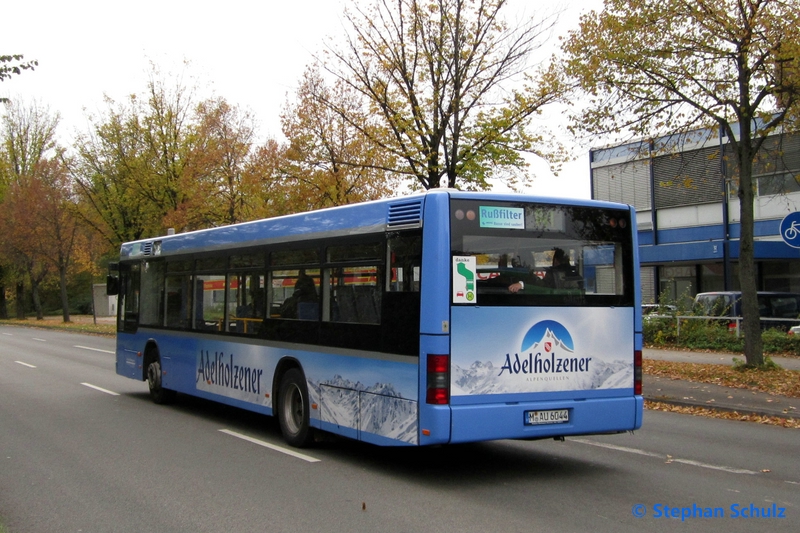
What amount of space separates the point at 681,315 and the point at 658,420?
1306cm

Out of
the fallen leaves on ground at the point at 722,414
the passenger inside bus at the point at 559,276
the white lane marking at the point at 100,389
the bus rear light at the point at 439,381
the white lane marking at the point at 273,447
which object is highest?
the passenger inside bus at the point at 559,276

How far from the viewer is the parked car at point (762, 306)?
A: 24.6 metres

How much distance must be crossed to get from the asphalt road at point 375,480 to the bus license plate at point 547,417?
58 centimetres

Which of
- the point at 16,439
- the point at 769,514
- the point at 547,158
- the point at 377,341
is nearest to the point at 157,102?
the point at 547,158

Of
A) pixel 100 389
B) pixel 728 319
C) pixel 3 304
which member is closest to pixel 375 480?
pixel 100 389

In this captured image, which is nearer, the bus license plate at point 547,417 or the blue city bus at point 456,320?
the blue city bus at point 456,320

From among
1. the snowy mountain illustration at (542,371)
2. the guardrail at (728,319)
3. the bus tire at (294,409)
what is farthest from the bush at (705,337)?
the bus tire at (294,409)

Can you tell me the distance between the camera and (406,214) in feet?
25.5

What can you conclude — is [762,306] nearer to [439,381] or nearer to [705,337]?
[705,337]

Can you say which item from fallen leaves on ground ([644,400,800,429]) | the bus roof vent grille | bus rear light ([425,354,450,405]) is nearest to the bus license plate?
bus rear light ([425,354,450,405])

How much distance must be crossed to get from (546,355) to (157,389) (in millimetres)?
8081

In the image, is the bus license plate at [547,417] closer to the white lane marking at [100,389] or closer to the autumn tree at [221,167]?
the white lane marking at [100,389]

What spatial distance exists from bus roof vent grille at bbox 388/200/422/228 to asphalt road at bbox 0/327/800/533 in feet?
8.08

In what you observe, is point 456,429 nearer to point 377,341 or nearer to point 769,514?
point 377,341
